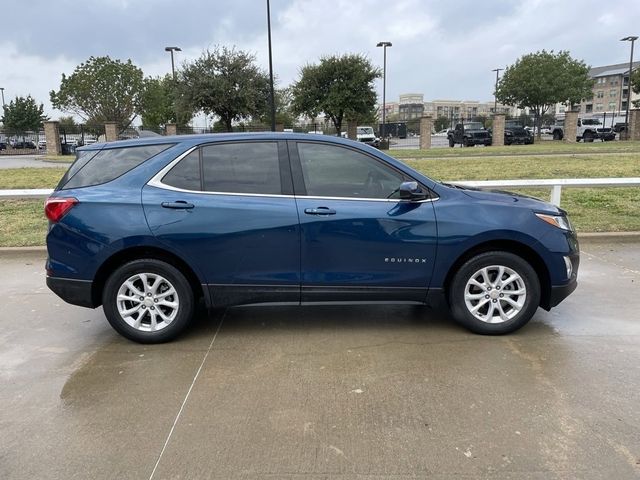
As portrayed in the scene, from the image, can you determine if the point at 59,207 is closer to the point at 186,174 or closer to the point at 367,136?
the point at 186,174

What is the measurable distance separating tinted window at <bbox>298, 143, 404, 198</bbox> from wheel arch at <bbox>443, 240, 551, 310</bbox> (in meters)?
0.78

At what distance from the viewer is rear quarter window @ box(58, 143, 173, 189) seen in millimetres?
4484

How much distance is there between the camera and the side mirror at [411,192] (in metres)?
4.31

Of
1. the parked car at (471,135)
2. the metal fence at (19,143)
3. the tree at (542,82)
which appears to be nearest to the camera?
the parked car at (471,135)

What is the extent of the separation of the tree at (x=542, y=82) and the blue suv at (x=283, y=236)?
4852 centimetres

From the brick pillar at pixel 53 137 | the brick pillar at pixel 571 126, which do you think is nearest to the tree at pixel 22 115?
the brick pillar at pixel 53 137

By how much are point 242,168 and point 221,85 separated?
27102mm

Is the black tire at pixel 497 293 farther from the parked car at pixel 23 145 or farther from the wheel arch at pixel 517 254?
the parked car at pixel 23 145

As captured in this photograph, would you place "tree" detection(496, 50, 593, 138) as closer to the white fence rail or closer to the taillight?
the white fence rail

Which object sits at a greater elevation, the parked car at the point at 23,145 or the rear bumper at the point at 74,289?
the parked car at the point at 23,145

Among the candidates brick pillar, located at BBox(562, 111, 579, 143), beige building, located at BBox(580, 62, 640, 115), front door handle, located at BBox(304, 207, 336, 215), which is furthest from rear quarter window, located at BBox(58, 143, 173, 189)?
beige building, located at BBox(580, 62, 640, 115)

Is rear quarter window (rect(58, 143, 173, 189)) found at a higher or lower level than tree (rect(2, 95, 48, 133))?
lower

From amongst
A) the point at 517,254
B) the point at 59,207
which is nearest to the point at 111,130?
the point at 59,207

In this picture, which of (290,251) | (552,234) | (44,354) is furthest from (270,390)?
(552,234)
